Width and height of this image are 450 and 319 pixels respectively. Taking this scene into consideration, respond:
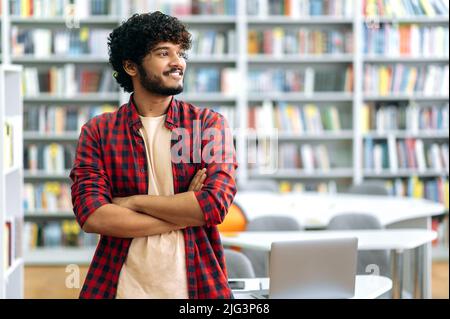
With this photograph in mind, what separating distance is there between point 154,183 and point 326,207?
3.56 metres

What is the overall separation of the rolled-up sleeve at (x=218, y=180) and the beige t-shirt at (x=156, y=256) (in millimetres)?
81

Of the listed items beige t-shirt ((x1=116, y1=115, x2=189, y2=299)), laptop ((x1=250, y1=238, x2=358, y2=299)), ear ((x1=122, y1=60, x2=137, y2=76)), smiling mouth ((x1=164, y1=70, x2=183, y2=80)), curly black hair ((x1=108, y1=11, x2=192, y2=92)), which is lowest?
laptop ((x1=250, y1=238, x2=358, y2=299))

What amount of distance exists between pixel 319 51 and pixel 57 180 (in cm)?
258

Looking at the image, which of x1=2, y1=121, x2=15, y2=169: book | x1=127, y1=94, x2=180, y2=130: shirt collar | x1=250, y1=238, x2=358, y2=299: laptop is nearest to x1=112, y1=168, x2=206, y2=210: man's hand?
x1=127, y1=94, x2=180, y2=130: shirt collar

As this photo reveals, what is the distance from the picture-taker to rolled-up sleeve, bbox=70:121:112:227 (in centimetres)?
179

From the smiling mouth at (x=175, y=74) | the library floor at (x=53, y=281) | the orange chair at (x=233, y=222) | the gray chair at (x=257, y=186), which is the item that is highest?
the smiling mouth at (x=175, y=74)

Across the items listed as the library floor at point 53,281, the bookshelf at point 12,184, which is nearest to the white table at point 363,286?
the bookshelf at point 12,184

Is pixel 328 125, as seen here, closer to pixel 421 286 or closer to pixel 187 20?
pixel 187 20

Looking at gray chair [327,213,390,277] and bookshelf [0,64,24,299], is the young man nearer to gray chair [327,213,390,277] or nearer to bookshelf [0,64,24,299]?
bookshelf [0,64,24,299]

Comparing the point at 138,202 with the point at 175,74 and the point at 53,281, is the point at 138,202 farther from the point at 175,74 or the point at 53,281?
the point at 53,281

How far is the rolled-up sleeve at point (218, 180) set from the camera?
177 centimetres

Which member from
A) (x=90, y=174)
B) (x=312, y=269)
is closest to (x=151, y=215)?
(x=90, y=174)

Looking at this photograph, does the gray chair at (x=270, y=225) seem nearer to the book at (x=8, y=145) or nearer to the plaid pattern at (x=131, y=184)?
the book at (x=8, y=145)

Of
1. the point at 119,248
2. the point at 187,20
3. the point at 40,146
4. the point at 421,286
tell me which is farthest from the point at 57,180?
the point at 119,248
